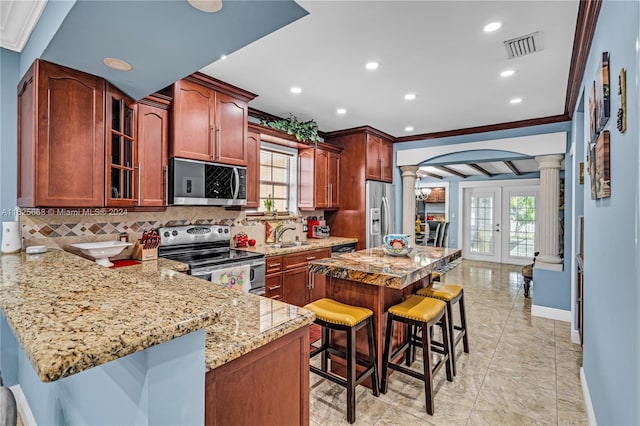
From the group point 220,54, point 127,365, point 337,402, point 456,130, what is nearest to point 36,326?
point 127,365

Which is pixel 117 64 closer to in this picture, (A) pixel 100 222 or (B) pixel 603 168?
(A) pixel 100 222

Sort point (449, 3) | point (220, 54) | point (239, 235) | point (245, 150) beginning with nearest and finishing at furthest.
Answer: point (220, 54) → point (449, 3) → point (245, 150) → point (239, 235)

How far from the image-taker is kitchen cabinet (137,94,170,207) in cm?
273

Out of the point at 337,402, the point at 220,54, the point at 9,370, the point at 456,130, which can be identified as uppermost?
the point at 456,130

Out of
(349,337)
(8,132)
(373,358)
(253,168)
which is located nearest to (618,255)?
(349,337)

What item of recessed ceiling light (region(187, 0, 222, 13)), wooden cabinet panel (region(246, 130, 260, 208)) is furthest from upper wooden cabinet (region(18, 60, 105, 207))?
wooden cabinet panel (region(246, 130, 260, 208))

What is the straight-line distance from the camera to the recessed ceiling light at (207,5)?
1360mm

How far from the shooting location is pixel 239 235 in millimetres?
3869

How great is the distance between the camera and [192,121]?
9.85 ft

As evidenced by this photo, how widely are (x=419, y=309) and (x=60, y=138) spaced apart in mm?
2640

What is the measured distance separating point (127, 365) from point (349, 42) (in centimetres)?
244

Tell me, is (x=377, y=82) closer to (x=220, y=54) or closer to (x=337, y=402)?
(x=220, y=54)

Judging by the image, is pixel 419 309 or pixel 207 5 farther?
pixel 419 309

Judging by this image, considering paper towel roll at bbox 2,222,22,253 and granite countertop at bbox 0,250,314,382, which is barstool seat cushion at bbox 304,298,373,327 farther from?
paper towel roll at bbox 2,222,22,253
